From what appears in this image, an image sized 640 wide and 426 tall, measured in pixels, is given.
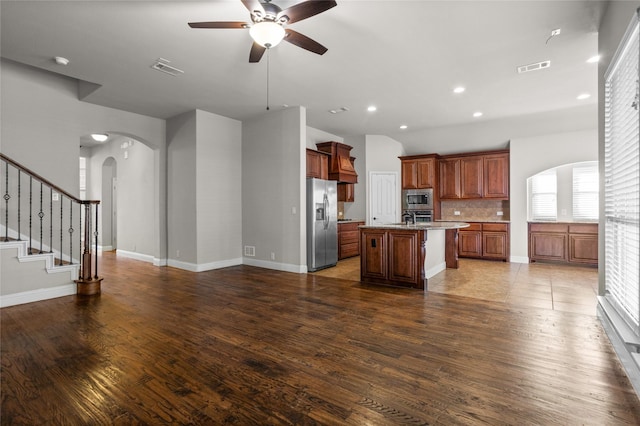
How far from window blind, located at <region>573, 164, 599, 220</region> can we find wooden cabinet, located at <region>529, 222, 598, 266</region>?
0.56 meters

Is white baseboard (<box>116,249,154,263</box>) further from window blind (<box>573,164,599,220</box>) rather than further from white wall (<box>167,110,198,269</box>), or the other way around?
window blind (<box>573,164,599,220</box>)

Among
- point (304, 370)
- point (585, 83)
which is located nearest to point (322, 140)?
point (585, 83)

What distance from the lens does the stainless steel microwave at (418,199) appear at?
26.5 ft

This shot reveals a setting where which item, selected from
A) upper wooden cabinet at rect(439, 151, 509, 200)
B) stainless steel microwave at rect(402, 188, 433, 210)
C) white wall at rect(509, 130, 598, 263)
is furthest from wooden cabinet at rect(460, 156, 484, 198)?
Answer: stainless steel microwave at rect(402, 188, 433, 210)

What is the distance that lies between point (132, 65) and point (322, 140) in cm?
444

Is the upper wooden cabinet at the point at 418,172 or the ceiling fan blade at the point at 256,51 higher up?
the ceiling fan blade at the point at 256,51

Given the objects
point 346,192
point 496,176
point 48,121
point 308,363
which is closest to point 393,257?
point 308,363

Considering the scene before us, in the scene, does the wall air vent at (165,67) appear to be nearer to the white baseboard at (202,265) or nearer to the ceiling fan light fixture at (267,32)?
the ceiling fan light fixture at (267,32)

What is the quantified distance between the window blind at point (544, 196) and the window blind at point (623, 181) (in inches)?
186

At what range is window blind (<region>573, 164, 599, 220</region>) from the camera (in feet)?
21.8

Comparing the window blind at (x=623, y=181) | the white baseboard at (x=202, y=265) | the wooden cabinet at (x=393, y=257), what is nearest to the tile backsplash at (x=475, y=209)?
the wooden cabinet at (x=393, y=257)

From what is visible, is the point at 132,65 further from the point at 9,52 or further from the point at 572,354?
the point at 572,354

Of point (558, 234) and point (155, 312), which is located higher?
point (558, 234)

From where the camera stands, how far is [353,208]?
8562mm
